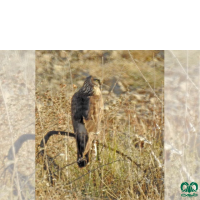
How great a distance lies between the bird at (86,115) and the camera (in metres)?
2.82

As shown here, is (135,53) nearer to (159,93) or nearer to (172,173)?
(159,93)

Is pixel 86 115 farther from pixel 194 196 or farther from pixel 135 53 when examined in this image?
pixel 194 196

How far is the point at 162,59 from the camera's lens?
116 inches

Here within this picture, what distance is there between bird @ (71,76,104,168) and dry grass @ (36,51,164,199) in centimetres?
5

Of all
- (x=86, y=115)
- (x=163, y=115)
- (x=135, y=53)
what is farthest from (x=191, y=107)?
(x=86, y=115)

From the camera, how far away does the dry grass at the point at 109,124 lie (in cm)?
284

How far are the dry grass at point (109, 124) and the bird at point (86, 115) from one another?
1.8 inches

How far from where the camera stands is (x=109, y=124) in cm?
284

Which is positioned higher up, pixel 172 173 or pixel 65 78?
pixel 65 78

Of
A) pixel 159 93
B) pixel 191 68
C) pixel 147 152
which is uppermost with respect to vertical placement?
pixel 191 68

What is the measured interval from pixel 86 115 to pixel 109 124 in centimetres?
20

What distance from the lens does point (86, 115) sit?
2822mm

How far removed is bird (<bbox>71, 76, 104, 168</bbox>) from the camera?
2.82 meters

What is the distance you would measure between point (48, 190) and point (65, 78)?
Result: 93 cm
